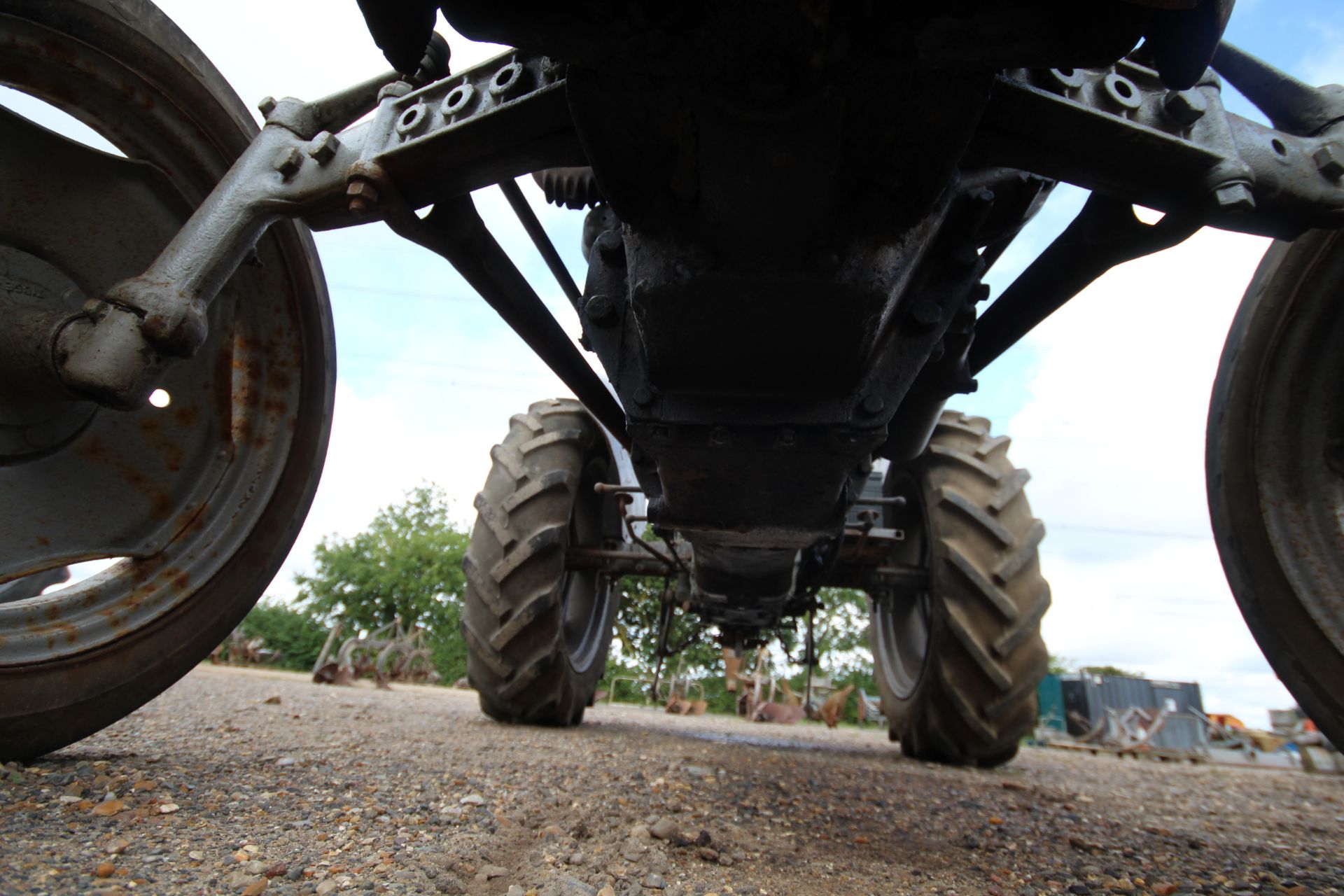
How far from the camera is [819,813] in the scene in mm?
1934

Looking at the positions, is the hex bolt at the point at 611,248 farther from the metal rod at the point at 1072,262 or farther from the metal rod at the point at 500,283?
the metal rod at the point at 1072,262

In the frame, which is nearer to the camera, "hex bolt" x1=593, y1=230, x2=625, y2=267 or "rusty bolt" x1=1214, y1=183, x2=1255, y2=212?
"rusty bolt" x1=1214, y1=183, x2=1255, y2=212

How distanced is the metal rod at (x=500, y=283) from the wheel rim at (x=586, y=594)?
6.76 feet

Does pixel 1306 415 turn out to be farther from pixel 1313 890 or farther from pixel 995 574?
pixel 995 574

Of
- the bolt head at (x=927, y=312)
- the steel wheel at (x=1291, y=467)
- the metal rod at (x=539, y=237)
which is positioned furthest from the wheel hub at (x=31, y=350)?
the steel wheel at (x=1291, y=467)

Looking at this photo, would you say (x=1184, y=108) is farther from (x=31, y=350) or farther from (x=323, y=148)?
(x=31, y=350)

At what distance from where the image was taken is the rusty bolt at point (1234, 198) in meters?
1.10

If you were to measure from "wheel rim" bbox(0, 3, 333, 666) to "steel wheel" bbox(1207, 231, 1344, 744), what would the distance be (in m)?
2.03

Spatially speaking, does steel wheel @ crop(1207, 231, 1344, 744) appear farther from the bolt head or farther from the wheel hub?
the wheel hub

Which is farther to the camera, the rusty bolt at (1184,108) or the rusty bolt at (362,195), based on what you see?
the rusty bolt at (362,195)

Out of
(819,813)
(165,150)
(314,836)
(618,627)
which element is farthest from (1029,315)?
(618,627)

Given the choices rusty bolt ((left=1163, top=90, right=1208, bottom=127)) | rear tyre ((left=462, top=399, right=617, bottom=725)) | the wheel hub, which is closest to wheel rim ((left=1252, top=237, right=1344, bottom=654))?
rusty bolt ((left=1163, top=90, right=1208, bottom=127))

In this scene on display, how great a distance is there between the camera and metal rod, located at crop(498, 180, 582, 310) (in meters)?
1.79

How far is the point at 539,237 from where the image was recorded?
6.19ft
